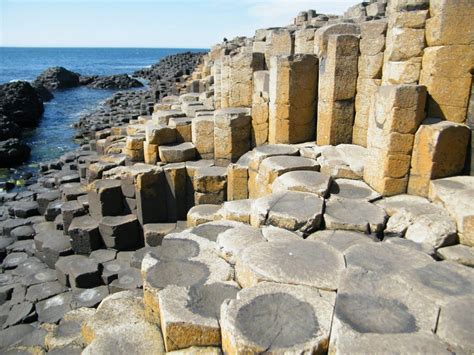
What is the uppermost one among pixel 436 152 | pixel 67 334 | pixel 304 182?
pixel 436 152

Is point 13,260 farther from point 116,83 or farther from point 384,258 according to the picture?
point 116,83

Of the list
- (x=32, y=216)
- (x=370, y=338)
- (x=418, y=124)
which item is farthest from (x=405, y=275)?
(x=32, y=216)

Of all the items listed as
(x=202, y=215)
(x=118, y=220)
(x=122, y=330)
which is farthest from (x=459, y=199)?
(x=118, y=220)

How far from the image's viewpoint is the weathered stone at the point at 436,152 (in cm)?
444

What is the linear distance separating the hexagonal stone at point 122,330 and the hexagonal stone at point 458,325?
211 cm

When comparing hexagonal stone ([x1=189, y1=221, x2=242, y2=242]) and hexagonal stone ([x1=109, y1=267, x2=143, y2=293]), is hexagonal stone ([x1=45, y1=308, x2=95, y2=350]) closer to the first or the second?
hexagonal stone ([x1=109, y1=267, x2=143, y2=293])

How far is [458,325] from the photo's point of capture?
8.41ft

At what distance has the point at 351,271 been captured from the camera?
319 cm

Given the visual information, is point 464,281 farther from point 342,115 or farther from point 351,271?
point 342,115

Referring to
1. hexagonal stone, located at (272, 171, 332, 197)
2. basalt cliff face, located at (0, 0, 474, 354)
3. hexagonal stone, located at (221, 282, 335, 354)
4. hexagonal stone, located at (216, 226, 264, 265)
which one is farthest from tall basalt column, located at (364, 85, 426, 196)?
hexagonal stone, located at (221, 282, 335, 354)

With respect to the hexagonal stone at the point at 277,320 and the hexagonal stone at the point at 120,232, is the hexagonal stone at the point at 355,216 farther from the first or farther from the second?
the hexagonal stone at the point at 120,232

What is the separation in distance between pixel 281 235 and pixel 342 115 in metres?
2.97

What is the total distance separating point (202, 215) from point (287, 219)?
2020 mm

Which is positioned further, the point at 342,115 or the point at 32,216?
the point at 32,216
